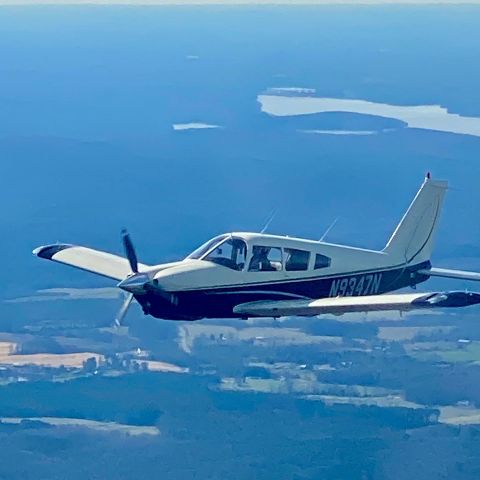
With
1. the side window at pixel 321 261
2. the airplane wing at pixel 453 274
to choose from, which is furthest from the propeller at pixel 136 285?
the airplane wing at pixel 453 274

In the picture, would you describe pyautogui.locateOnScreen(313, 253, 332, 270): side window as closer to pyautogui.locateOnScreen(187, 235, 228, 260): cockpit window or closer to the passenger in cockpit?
the passenger in cockpit

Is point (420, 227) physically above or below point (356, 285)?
above

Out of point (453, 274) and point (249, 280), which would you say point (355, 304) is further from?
point (453, 274)

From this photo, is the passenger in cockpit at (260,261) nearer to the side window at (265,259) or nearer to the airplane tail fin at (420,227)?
the side window at (265,259)

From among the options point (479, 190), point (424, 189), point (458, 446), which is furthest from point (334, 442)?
point (479, 190)

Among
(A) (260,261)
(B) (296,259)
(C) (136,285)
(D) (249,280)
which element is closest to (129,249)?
(C) (136,285)

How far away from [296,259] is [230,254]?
64.2 inches

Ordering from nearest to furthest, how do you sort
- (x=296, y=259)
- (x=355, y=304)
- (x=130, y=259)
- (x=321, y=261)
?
(x=355, y=304) → (x=130, y=259) → (x=296, y=259) → (x=321, y=261)

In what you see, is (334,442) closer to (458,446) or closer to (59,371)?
(458,446)

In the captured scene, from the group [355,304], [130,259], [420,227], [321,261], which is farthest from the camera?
[420,227]

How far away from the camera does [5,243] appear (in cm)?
15812

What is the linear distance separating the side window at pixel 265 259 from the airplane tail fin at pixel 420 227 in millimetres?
3946

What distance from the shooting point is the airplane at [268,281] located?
95.6ft

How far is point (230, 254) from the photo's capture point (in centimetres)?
3020
